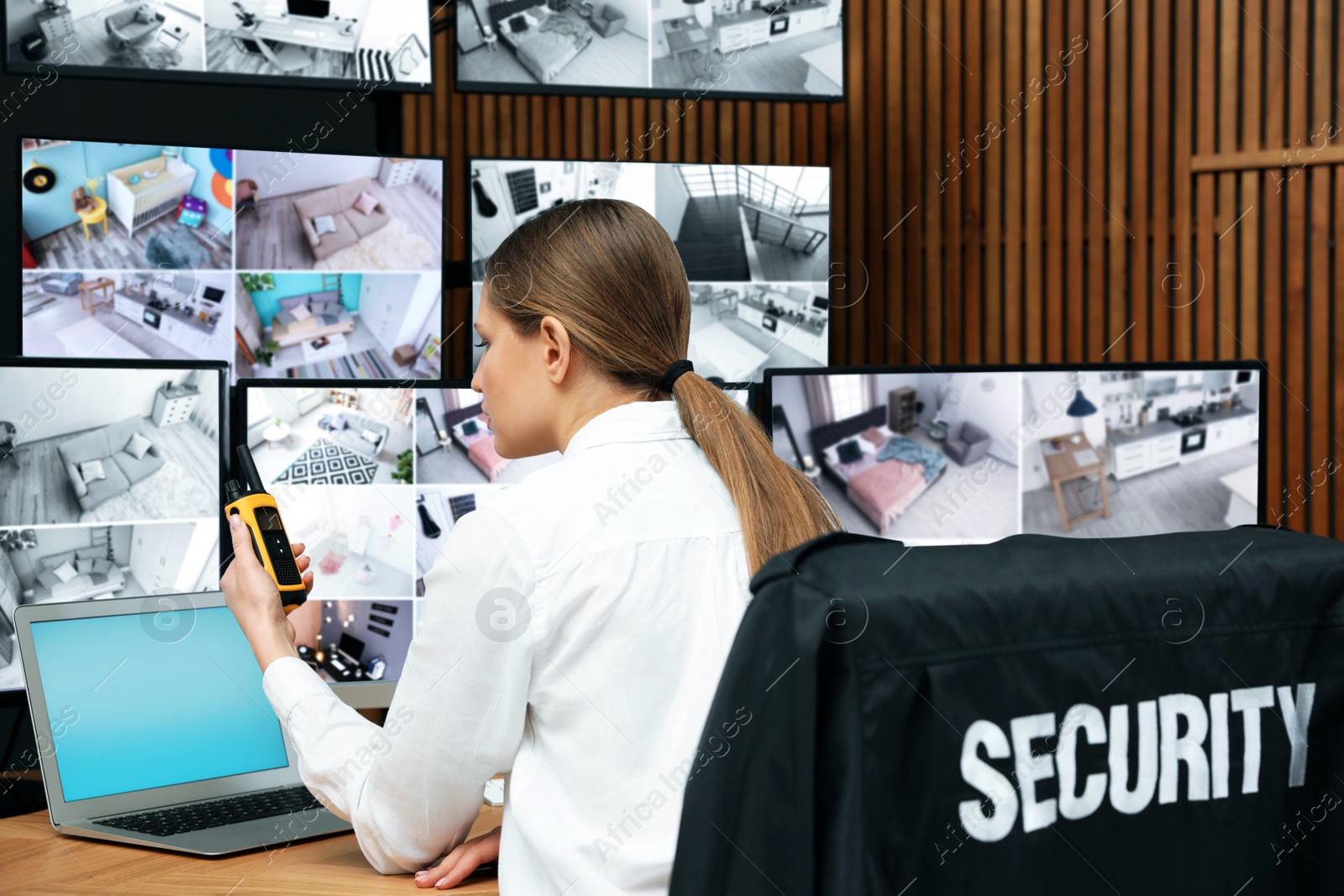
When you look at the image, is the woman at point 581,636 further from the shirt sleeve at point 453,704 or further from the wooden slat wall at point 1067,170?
the wooden slat wall at point 1067,170

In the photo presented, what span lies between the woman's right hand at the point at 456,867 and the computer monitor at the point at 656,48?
1798 millimetres

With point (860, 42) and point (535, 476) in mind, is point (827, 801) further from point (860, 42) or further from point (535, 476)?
point (860, 42)

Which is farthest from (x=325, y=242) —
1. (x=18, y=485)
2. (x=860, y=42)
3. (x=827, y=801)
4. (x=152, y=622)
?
(x=860, y=42)

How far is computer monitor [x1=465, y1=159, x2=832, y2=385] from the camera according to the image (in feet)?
7.64

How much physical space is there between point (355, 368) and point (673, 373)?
51.3 inches

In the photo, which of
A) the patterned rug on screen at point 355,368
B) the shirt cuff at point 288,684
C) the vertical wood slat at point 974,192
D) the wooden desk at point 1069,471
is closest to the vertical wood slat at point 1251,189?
the vertical wood slat at point 974,192

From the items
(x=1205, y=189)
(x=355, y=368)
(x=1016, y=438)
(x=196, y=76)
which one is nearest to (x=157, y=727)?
(x=355, y=368)

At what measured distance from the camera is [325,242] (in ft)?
7.07

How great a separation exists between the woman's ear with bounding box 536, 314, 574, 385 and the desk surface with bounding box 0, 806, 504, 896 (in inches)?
21.7

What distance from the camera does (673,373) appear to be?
110 centimetres

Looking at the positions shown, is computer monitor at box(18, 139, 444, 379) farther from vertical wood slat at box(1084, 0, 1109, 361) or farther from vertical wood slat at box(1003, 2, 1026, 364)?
vertical wood slat at box(1084, 0, 1109, 361)

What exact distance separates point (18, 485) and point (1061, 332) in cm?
310

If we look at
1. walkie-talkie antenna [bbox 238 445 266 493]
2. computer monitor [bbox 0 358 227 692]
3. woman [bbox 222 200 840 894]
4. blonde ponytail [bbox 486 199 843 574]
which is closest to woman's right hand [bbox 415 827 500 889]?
woman [bbox 222 200 840 894]

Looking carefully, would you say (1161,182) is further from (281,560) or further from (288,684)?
(288,684)
